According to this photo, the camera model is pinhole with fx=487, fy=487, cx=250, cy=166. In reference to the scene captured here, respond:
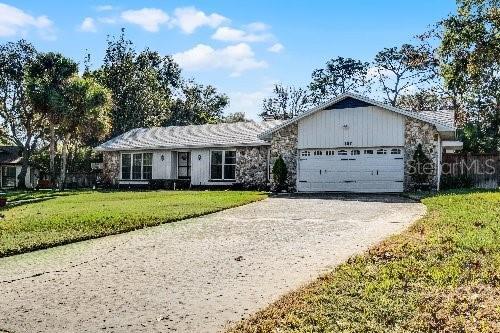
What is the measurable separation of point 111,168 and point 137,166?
2271mm

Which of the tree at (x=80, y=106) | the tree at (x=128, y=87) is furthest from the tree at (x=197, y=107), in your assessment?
the tree at (x=80, y=106)

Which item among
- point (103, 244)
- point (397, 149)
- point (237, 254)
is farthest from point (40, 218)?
point (397, 149)

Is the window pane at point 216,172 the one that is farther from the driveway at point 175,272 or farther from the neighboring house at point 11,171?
the neighboring house at point 11,171

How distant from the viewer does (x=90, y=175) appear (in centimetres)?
3403

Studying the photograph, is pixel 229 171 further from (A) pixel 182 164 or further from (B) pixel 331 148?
(B) pixel 331 148

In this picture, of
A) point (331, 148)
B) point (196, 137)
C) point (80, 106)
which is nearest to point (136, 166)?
point (196, 137)

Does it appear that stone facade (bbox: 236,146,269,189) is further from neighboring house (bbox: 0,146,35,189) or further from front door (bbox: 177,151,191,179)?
neighboring house (bbox: 0,146,35,189)

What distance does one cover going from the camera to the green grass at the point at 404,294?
4.34 m

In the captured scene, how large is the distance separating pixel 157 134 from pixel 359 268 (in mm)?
27703

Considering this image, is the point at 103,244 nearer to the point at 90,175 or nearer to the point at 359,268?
the point at 359,268

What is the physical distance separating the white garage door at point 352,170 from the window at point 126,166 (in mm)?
12782

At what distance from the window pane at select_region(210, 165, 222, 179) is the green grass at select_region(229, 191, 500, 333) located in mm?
20178

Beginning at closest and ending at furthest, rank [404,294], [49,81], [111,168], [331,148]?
[404,294]
[331,148]
[49,81]
[111,168]

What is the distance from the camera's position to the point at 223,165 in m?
27.7
